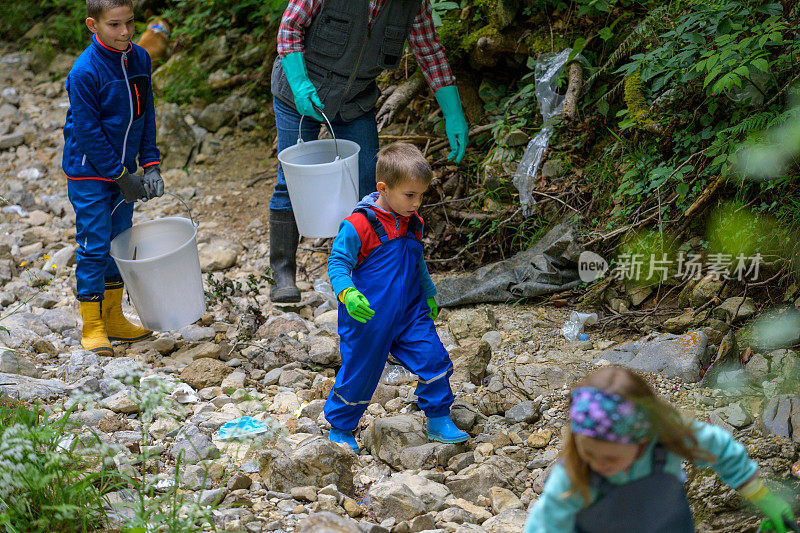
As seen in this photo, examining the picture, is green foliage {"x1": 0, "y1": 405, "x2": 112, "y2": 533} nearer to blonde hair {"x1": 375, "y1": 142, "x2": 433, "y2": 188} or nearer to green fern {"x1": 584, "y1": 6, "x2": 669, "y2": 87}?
blonde hair {"x1": 375, "y1": 142, "x2": 433, "y2": 188}

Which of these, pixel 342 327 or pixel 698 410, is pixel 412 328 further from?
pixel 698 410

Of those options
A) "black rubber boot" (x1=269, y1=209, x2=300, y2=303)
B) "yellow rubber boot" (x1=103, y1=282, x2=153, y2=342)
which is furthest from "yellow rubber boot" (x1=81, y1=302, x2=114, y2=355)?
"black rubber boot" (x1=269, y1=209, x2=300, y2=303)

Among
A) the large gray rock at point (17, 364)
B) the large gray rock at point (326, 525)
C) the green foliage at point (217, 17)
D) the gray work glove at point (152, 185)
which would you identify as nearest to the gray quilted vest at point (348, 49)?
the gray work glove at point (152, 185)

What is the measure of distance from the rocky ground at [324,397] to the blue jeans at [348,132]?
0.79 m

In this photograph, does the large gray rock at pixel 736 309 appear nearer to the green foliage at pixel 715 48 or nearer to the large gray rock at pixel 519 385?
the large gray rock at pixel 519 385

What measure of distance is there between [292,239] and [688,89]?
88.7 inches

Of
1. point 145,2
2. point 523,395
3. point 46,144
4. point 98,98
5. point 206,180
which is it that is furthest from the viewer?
point 145,2

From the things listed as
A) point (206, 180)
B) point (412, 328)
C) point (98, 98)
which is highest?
point (98, 98)

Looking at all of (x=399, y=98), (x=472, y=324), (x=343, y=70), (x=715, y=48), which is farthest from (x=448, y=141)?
(x=715, y=48)

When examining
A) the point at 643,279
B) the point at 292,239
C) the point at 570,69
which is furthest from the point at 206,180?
the point at 643,279

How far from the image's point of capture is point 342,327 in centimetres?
270

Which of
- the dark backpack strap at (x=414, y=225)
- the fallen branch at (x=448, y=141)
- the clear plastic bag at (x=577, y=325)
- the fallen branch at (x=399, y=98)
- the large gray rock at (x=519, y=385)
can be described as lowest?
the clear plastic bag at (x=577, y=325)

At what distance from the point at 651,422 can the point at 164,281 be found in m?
2.52

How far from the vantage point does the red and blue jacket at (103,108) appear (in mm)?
3314
